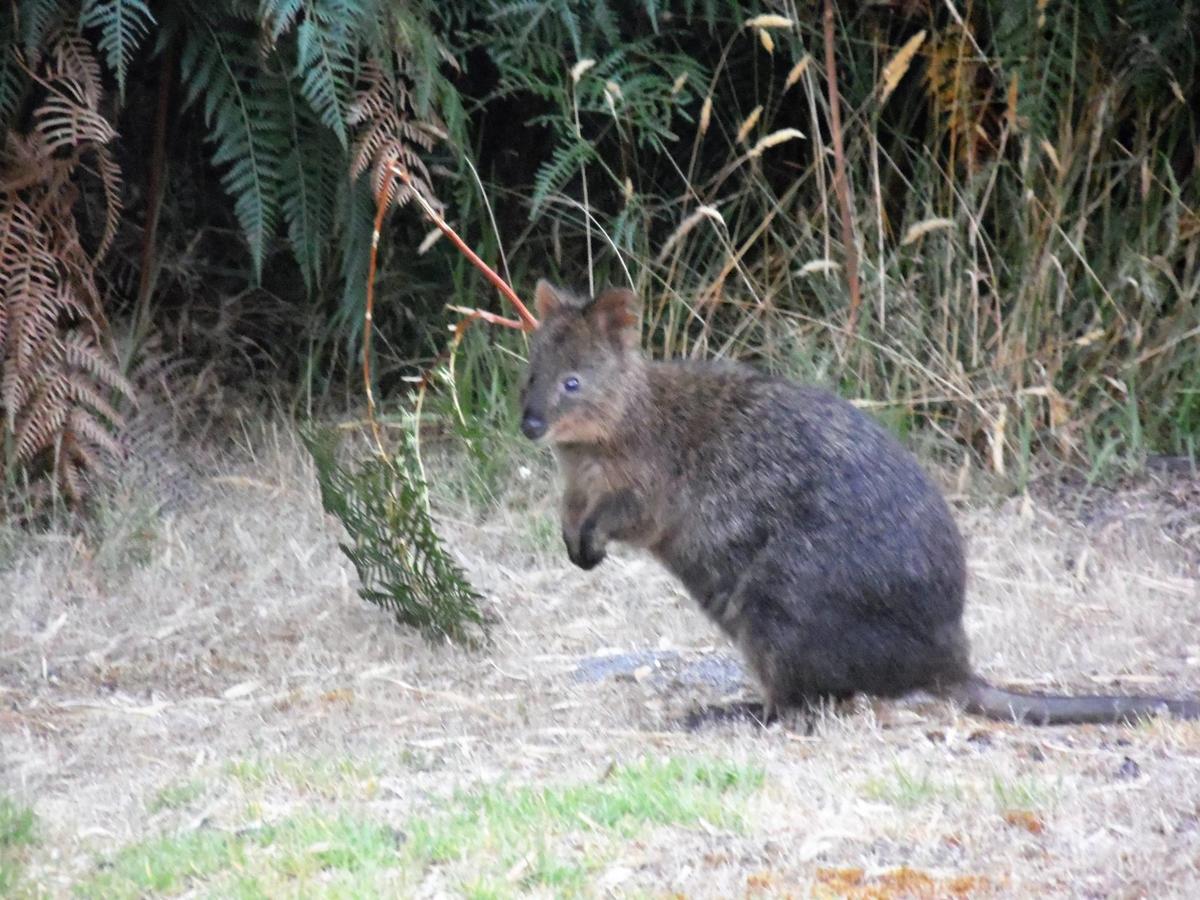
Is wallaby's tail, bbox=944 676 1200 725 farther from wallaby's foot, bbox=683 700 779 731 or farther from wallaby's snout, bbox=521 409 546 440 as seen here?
wallaby's snout, bbox=521 409 546 440

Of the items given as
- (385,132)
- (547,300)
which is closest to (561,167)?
(385,132)

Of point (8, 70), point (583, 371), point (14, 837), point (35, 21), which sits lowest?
point (14, 837)

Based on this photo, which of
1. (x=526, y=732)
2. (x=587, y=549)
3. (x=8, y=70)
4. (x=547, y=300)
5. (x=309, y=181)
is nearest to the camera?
(x=526, y=732)

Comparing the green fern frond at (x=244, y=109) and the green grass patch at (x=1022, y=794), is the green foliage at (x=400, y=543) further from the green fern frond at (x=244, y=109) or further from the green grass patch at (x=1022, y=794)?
the green grass patch at (x=1022, y=794)

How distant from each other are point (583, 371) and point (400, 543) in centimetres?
88

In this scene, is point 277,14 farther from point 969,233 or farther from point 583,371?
point 969,233

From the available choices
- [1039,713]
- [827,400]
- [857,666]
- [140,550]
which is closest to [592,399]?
[827,400]

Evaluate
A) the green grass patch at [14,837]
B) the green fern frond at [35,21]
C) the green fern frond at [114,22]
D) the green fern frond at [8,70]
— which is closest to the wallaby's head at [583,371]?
the green fern frond at [114,22]

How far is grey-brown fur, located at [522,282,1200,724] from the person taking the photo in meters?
Result: 4.92

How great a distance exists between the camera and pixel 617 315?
223 inches

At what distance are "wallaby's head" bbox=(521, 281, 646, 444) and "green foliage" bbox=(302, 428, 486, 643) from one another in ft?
1.77

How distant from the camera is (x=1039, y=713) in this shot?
4.75m

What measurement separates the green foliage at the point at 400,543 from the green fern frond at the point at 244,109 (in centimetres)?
124

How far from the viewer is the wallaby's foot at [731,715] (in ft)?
16.5
